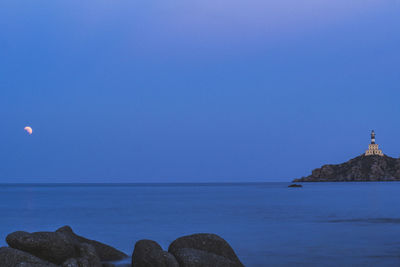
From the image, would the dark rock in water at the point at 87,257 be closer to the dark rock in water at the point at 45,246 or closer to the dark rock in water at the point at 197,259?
the dark rock in water at the point at 45,246

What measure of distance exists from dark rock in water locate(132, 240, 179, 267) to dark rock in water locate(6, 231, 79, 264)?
188 centimetres

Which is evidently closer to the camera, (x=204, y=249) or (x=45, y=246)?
(x=45, y=246)

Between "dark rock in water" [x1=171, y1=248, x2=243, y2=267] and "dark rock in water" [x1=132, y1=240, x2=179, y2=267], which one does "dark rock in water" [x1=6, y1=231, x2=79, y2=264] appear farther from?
"dark rock in water" [x1=171, y1=248, x2=243, y2=267]

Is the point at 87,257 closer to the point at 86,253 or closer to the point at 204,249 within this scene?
the point at 86,253

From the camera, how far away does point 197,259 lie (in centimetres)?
1395

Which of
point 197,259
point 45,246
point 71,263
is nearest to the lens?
point 71,263

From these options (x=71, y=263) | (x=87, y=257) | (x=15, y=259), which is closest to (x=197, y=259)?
(x=87, y=257)

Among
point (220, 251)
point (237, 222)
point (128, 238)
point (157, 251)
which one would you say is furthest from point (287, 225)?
point (157, 251)

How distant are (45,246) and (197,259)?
4542 mm

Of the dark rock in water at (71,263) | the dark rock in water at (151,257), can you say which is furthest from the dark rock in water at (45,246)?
the dark rock in water at (151,257)

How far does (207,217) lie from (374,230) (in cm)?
1713

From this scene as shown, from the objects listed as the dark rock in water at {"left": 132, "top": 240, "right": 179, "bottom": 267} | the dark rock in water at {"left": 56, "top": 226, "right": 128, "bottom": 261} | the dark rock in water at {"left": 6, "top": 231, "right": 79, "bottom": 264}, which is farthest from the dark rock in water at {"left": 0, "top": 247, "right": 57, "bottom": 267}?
the dark rock in water at {"left": 56, "top": 226, "right": 128, "bottom": 261}

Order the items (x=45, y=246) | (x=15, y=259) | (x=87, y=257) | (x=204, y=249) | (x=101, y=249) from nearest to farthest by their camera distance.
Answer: (x=15, y=259) → (x=87, y=257) → (x=45, y=246) → (x=204, y=249) → (x=101, y=249)

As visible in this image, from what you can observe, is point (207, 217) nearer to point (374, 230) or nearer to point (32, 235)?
point (374, 230)
